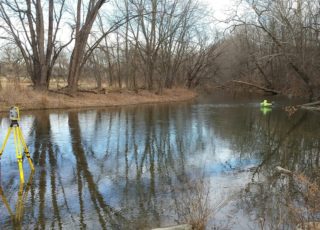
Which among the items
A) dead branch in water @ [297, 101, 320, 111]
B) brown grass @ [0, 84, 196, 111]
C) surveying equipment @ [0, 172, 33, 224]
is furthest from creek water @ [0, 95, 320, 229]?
dead branch in water @ [297, 101, 320, 111]

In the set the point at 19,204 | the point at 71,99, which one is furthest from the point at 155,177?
the point at 71,99

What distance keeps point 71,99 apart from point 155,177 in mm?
22217

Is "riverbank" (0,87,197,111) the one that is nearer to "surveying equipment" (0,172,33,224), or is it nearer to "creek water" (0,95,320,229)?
"creek water" (0,95,320,229)

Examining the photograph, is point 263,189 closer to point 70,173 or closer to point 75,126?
point 70,173

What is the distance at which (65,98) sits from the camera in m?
30.0

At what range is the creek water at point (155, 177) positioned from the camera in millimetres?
6719

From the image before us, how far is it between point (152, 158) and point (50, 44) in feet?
74.1

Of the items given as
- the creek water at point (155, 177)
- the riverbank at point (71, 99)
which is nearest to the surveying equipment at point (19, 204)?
the creek water at point (155, 177)

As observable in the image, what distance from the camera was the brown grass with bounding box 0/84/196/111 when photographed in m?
26.0

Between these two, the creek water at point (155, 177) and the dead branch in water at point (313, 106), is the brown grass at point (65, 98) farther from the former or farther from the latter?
the dead branch in water at point (313, 106)

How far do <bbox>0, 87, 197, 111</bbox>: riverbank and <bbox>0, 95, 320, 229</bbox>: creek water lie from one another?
8.66 meters

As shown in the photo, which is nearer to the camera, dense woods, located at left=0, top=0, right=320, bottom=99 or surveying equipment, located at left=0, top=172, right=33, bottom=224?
surveying equipment, located at left=0, top=172, right=33, bottom=224

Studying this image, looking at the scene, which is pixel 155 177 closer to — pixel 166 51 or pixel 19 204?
pixel 19 204

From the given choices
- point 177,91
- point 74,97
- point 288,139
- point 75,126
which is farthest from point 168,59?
point 288,139
